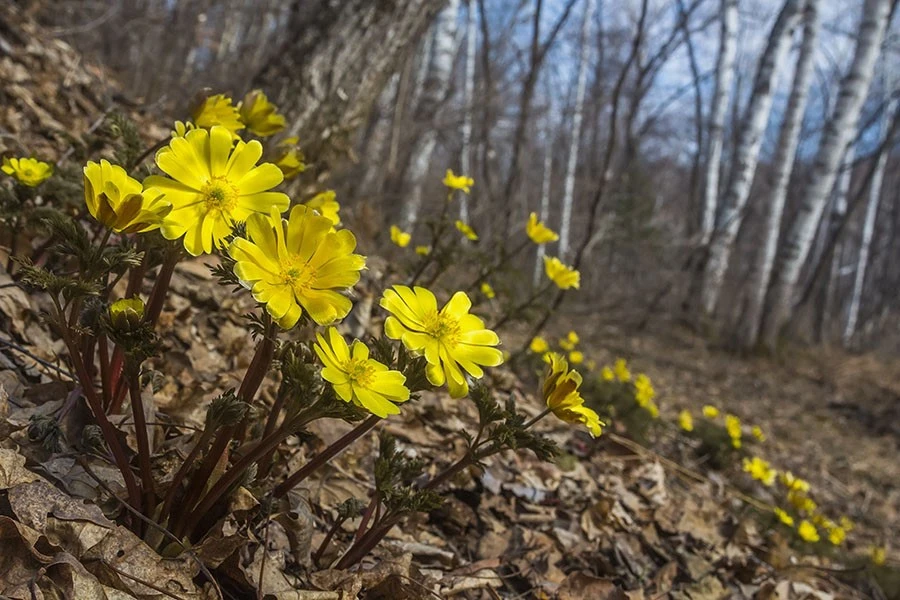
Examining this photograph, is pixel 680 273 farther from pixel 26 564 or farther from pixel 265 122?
pixel 26 564

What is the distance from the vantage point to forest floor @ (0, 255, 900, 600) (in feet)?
4.11

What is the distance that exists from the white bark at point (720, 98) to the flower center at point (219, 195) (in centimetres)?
1259

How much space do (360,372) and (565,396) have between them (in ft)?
1.35

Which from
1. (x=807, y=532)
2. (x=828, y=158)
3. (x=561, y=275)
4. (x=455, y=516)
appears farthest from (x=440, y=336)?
(x=828, y=158)

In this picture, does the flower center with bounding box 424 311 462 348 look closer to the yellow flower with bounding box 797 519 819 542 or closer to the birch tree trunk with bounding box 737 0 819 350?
the yellow flower with bounding box 797 519 819 542

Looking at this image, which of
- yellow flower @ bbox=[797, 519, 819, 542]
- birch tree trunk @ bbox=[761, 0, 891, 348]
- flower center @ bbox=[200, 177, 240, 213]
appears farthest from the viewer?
birch tree trunk @ bbox=[761, 0, 891, 348]

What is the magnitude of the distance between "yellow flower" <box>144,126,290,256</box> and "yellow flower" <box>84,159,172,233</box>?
0.06ft

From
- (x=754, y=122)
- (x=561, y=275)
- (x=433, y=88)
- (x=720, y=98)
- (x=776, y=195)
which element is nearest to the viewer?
(x=561, y=275)

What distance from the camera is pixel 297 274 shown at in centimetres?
102

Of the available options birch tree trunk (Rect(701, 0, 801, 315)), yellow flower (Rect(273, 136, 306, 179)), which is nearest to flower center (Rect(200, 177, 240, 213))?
yellow flower (Rect(273, 136, 306, 179))

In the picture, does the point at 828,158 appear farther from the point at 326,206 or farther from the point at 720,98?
the point at 326,206

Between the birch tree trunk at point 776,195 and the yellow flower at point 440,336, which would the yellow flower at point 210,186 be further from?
the birch tree trunk at point 776,195

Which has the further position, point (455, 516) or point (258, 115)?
point (455, 516)

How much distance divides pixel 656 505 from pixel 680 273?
31.2 feet
